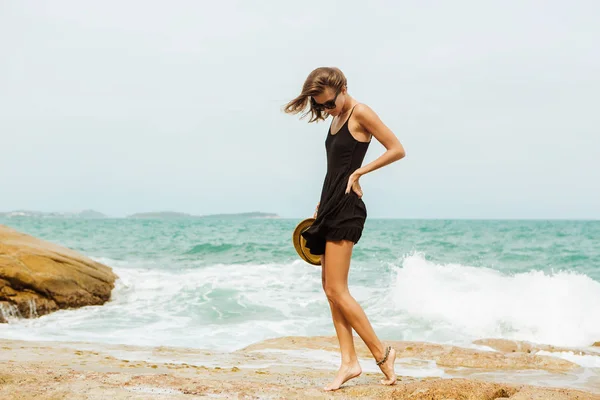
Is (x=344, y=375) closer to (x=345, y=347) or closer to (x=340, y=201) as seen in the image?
(x=345, y=347)

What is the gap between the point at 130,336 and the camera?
8.29 metres

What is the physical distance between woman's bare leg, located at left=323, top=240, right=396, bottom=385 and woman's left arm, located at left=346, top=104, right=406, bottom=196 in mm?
404

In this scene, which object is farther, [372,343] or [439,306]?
[439,306]

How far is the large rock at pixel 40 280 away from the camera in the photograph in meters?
9.56

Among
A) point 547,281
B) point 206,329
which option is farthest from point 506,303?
point 206,329

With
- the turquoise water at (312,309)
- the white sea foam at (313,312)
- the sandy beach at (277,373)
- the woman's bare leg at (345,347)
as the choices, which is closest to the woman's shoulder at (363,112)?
the woman's bare leg at (345,347)

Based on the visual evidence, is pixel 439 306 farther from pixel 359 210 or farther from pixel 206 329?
pixel 359 210

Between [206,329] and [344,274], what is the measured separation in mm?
5767

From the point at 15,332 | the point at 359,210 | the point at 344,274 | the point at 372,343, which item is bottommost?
the point at 15,332

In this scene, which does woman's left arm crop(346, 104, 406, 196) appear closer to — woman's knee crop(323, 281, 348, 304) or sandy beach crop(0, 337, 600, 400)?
woman's knee crop(323, 281, 348, 304)

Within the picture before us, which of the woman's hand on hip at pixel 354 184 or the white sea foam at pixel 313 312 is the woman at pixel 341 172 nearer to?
the woman's hand on hip at pixel 354 184

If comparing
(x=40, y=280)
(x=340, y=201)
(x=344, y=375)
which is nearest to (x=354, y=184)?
(x=340, y=201)

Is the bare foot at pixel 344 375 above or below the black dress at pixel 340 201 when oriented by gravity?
below

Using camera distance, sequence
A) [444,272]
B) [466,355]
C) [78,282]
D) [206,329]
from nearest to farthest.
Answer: [466,355], [206,329], [78,282], [444,272]
